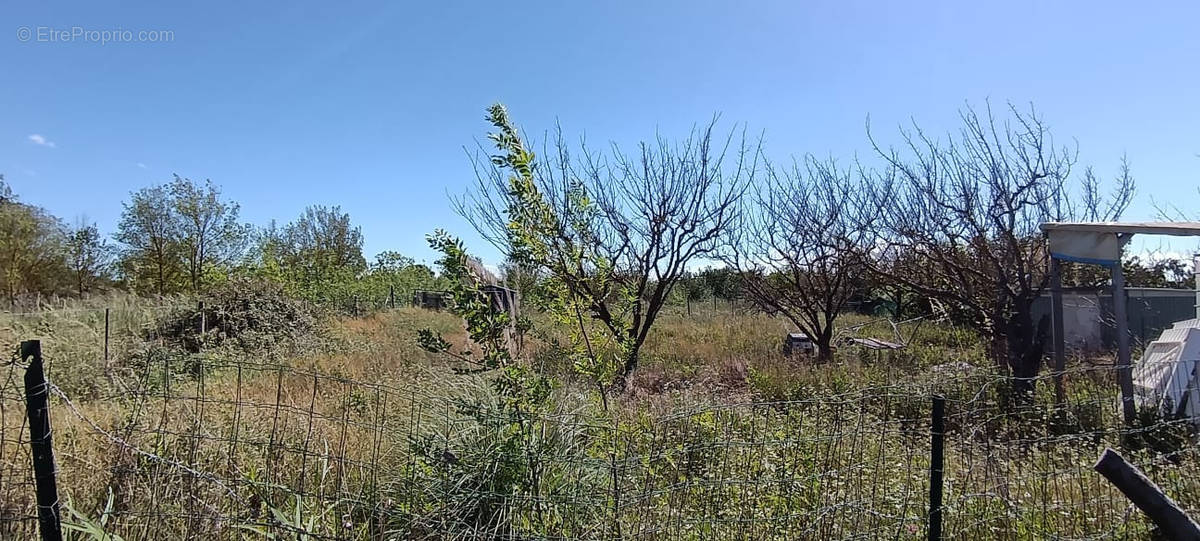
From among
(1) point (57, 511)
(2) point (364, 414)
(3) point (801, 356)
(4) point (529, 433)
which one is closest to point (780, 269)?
(3) point (801, 356)

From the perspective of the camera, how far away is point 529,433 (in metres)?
2.23

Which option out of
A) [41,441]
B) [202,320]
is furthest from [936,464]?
[202,320]

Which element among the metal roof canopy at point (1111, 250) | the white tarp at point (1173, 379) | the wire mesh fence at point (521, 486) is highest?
the metal roof canopy at point (1111, 250)

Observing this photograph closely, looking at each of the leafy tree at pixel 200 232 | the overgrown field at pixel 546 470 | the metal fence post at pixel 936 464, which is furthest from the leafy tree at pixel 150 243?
the metal fence post at pixel 936 464

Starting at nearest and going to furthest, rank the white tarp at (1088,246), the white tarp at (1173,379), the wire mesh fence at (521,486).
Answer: the wire mesh fence at (521,486), the white tarp at (1173,379), the white tarp at (1088,246)

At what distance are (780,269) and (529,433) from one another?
30.6 ft

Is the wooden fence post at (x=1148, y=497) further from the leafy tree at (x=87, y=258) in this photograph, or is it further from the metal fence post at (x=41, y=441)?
the leafy tree at (x=87, y=258)

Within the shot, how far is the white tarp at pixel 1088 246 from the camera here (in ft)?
15.6

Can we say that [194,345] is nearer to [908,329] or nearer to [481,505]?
[481,505]

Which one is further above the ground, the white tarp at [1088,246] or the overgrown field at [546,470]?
the white tarp at [1088,246]

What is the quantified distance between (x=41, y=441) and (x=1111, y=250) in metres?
7.18

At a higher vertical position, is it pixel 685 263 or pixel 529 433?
pixel 685 263

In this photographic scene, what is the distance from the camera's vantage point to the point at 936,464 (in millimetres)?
1969

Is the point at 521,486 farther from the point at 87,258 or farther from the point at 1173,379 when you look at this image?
the point at 87,258
